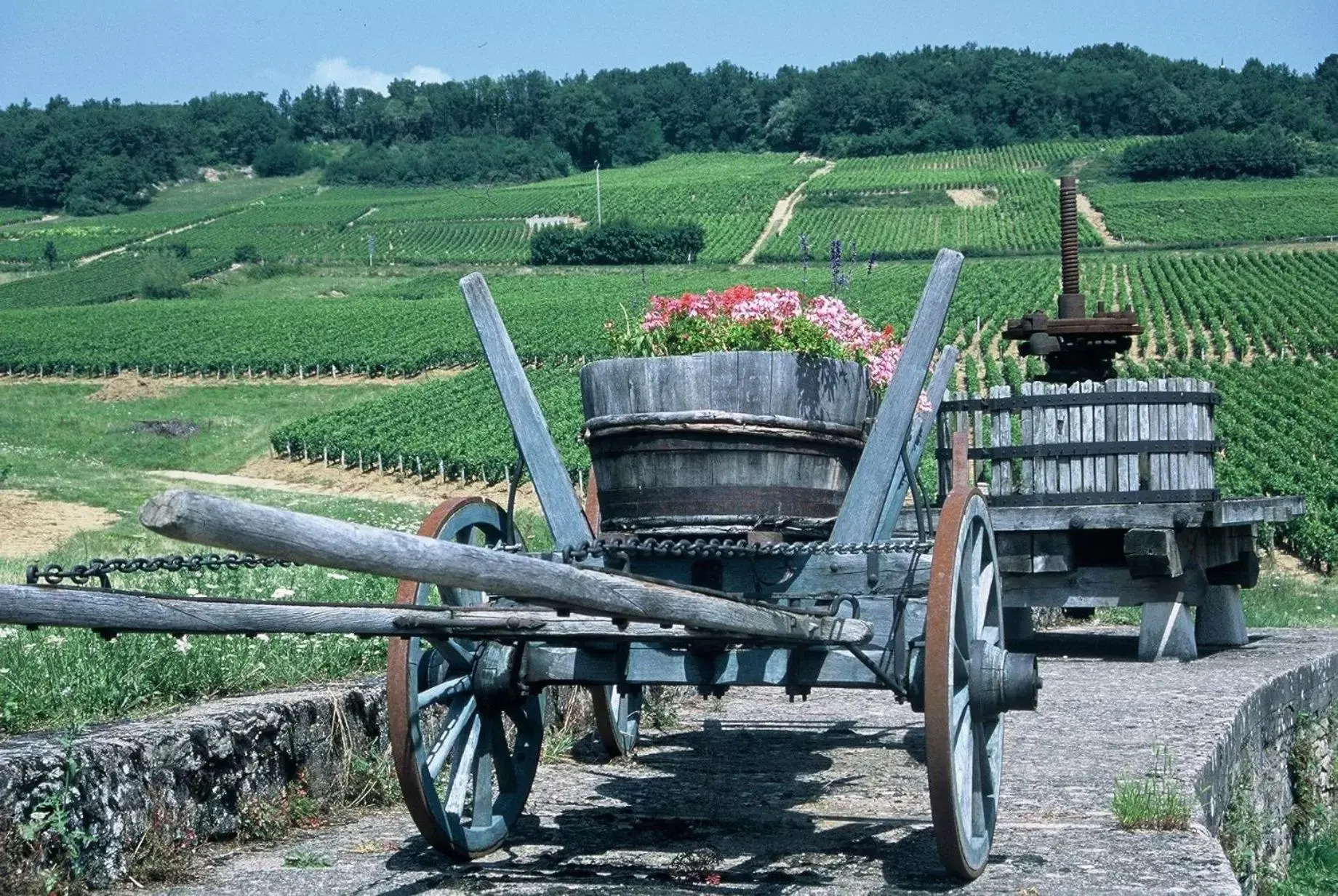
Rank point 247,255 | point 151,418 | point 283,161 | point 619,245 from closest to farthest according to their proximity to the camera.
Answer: point 151,418 → point 619,245 → point 247,255 → point 283,161

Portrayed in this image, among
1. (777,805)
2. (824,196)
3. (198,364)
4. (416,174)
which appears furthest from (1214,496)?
(416,174)

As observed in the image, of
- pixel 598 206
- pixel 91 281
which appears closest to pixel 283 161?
pixel 598 206

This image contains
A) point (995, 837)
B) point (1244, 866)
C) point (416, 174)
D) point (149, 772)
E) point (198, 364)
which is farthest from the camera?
point (416, 174)

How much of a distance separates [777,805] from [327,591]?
270 centimetres

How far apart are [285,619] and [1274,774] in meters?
6.01

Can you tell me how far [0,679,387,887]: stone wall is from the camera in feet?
13.2

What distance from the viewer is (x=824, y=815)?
18.2 ft

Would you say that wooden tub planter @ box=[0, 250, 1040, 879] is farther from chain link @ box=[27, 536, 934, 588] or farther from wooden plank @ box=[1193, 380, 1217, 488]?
wooden plank @ box=[1193, 380, 1217, 488]

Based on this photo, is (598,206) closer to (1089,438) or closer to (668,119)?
(668,119)

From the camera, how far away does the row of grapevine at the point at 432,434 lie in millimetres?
40875

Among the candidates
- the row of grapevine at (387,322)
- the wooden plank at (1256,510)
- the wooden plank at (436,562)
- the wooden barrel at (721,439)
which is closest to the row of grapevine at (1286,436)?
the row of grapevine at (387,322)

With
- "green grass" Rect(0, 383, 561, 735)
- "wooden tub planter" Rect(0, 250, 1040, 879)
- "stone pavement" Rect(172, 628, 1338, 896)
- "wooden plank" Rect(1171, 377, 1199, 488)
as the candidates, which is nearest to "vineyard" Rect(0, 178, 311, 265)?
"green grass" Rect(0, 383, 561, 735)

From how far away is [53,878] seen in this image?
3.90 metres

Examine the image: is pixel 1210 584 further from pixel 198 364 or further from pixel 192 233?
pixel 192 233
